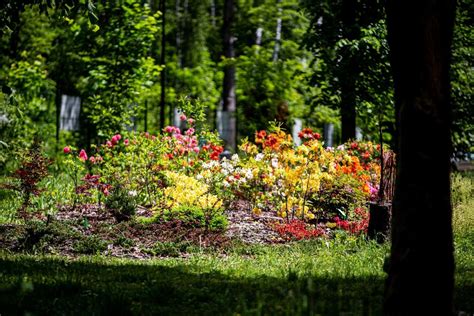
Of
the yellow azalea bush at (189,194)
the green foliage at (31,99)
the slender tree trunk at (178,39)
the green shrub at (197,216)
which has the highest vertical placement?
the slender tree trunk at (178,39)

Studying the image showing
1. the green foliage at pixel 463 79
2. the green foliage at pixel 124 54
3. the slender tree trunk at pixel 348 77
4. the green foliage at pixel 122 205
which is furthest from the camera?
the green foliage at pixel 124 54

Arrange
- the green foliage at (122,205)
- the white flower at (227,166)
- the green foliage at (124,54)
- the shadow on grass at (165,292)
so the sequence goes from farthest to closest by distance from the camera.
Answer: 1. the green foliage at (124,54)
2. the white flower at (227,166)
3. the green foliage at (122,205)
4. the shadow on grass at (165,292)

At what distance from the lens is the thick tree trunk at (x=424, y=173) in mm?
4539

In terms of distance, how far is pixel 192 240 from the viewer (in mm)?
9242

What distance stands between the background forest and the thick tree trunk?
470 cm

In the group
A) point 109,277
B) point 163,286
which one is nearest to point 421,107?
point 163,286

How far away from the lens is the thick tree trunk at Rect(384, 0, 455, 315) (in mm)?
4539

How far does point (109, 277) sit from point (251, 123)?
17.9m

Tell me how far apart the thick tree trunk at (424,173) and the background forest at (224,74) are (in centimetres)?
470

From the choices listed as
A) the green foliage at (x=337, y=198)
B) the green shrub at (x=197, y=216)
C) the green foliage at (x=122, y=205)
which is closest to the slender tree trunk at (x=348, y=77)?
the green foliage at (x=337, y=198)

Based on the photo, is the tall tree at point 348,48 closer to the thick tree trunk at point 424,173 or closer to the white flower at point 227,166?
the white flower at point 227,166

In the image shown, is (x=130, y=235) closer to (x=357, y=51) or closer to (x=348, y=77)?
(x=348, y=77)

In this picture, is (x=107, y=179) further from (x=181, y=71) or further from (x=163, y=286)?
(x=181, y=71)

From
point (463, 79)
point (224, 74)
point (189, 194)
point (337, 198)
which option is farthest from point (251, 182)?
point (224, 74)
